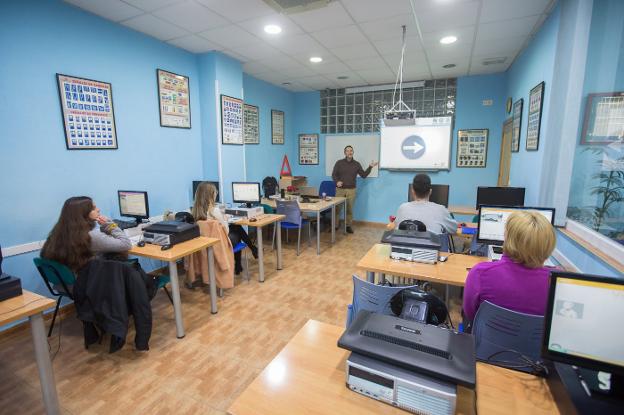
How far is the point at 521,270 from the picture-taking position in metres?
1.35

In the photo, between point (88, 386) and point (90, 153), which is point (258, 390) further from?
point (90, 153)

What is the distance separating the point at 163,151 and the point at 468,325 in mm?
3813

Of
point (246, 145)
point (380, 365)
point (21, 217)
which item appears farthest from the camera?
point (246, 145)

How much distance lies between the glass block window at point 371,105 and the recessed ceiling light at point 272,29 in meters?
3.14

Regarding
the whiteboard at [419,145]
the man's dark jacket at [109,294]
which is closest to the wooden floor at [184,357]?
the man's dark jacket at [109,294]

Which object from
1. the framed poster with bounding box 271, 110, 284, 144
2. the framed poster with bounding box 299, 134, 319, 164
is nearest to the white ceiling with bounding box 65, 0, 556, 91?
the framed poster with bounding box 271, 110, 284, 144

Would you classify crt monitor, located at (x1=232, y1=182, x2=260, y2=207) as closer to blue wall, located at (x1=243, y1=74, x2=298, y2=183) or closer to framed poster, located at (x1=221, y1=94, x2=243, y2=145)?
framed poster, located at (x1=221, y1=94, x2=243, y2=145)

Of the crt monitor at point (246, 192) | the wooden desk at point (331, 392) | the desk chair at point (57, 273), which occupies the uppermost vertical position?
the crt monitor at point (246, 192)

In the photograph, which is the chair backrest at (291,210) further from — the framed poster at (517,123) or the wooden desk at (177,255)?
the framed poster at (517,123)

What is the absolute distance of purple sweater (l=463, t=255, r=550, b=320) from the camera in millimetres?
1325

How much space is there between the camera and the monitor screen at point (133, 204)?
3.29 meters

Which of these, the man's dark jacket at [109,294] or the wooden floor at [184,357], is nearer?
the wooden floor at [184,357]

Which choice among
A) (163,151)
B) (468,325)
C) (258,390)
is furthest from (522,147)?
(163,151)

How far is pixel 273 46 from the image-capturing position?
13.0 ft
